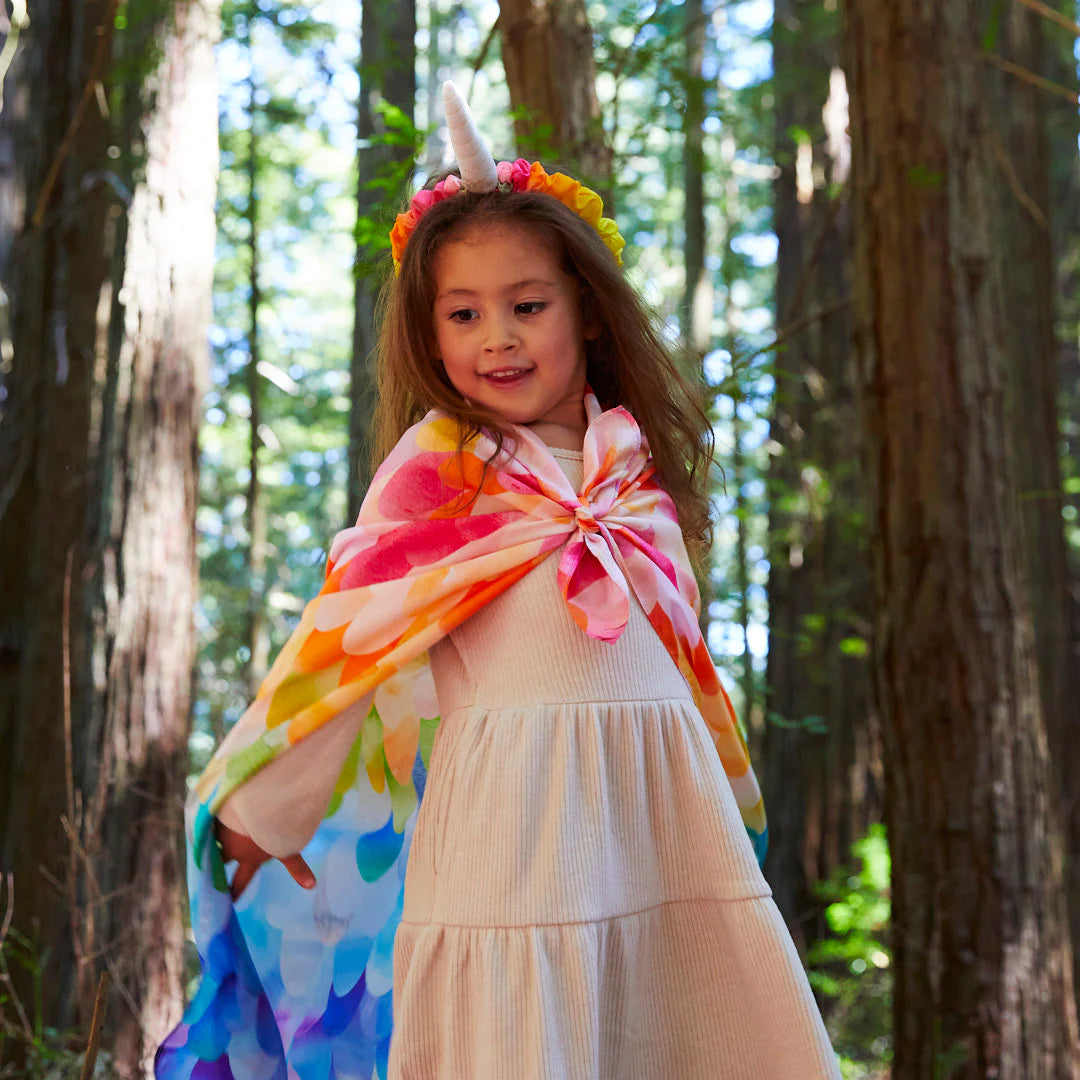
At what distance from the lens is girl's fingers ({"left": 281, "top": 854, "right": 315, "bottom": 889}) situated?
2117mm

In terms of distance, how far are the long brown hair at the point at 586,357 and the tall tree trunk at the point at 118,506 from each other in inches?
79.7

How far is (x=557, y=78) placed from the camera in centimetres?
342

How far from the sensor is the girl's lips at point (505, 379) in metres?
2.19

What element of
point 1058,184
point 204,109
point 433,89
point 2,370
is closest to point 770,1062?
point 204,109

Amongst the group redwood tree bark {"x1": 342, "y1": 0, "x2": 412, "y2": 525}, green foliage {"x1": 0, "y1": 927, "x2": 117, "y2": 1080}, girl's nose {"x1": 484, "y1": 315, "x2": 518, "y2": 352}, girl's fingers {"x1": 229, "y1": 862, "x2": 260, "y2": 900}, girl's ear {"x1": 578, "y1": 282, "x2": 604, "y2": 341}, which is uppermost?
redwood tree bark {"x1": 342, "y1": 0, "x2": 412, "y2": 525}

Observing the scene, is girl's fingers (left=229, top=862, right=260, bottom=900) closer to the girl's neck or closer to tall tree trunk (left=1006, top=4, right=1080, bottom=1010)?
the girl's neck

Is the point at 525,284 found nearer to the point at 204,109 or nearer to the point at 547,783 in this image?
the point at 547,783

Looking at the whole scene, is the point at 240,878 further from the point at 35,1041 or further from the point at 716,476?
the point at 716,476

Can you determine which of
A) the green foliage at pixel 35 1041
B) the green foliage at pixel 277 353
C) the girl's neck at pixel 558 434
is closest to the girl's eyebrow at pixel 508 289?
the girl's neck at pixel 558 434

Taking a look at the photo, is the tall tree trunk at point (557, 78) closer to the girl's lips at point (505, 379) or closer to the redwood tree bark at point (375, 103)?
the girl's lips at point (505, 379)

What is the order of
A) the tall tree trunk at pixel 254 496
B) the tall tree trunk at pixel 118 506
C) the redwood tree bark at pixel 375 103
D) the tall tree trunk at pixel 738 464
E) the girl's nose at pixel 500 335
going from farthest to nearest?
the tall tree trunk at pixel 254 496 → the redwood tree bark at pixel 375 103 → the tall tree trunk at pixel 738 464 → the tall tree trunk at pixel 118 506 → the girl's nose at pixel 500 335

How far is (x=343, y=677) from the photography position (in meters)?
2.09

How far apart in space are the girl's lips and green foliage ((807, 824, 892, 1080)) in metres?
5.63

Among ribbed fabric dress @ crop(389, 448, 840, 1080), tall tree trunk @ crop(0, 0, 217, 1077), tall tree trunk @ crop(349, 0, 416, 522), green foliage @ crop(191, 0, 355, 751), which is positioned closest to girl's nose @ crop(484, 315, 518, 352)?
ribbed fabric dress @ crop(389, 448, 840, 1080)
